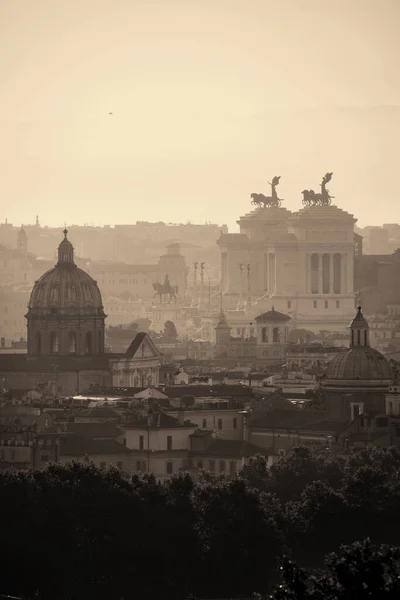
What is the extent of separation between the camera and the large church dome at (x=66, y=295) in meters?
175

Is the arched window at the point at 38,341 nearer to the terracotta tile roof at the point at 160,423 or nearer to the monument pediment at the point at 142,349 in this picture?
the monument pediment at the point at 142,349

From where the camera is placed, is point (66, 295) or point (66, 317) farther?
point (66, 295)

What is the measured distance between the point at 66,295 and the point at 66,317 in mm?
1337

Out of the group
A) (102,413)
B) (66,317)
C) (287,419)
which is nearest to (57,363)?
(66,317)

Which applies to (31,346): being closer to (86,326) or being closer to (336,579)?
(86,326)

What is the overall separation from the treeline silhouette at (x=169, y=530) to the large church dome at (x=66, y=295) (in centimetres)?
5170

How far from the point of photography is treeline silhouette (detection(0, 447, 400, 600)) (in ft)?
354

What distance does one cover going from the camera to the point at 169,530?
370ft

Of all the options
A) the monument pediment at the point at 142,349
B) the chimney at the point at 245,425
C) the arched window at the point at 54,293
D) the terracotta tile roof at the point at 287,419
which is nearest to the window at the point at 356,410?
the terracotta tile roof at the point at 287,419

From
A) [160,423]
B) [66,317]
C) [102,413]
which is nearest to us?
[160,423]

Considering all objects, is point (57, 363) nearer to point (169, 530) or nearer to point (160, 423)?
point (160, 423)

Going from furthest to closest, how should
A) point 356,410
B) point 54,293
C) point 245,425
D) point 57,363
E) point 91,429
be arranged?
point 54,293, point 57,363, point 356,410, point 245,425, point 91,429

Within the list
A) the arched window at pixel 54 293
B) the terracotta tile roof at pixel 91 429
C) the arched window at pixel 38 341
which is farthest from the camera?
the arched window at pixel 54 293

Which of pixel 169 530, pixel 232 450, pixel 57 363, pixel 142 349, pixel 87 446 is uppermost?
pixel 142 349
